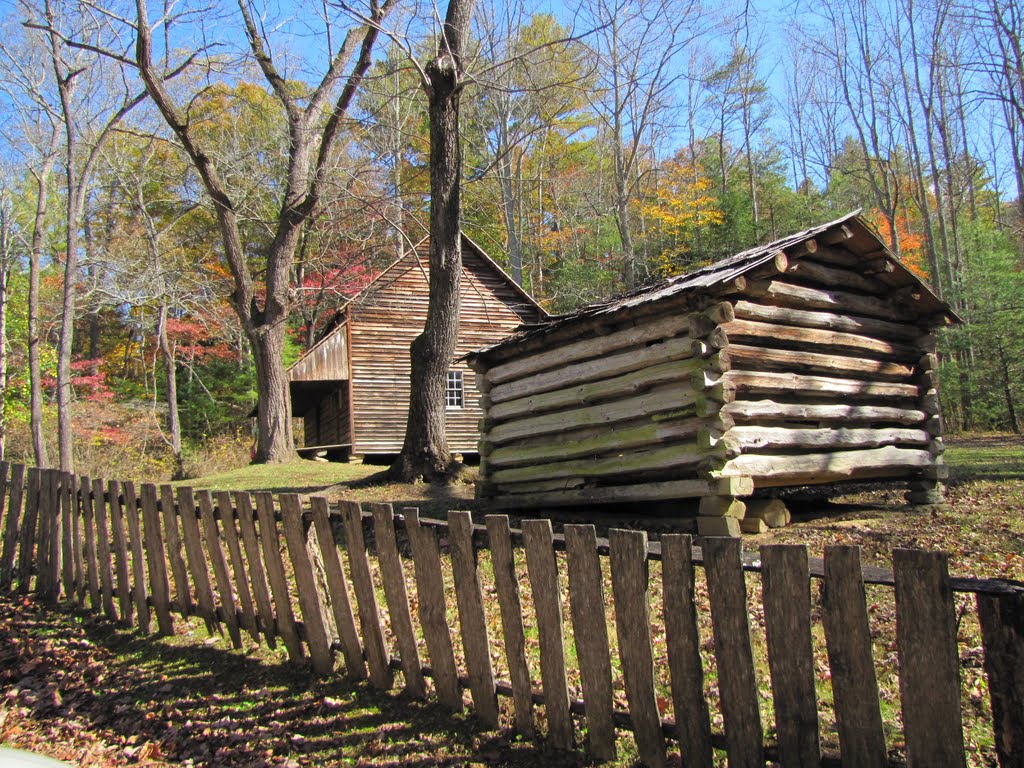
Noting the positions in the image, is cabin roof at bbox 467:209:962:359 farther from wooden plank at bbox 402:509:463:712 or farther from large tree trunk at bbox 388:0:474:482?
wooden plank at bbox 402:509:463:712

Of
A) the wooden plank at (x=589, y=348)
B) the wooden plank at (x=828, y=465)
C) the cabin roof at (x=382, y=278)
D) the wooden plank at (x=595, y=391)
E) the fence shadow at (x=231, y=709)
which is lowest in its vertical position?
the fence shadow at (x=231, y=709)

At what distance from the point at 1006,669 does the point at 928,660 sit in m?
0.25

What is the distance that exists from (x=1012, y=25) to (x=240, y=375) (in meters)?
29.8

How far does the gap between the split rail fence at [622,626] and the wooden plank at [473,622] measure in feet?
0.03

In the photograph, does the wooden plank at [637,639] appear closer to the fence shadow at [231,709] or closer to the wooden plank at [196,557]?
the fence shadow at [231,709]

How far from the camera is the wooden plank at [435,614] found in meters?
4.39

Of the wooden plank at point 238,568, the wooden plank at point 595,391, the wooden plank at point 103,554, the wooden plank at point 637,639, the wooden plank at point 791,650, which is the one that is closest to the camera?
the wooden plank at point 791,650

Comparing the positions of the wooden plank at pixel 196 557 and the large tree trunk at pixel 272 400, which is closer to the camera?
the wooden plank at pixel 196 557

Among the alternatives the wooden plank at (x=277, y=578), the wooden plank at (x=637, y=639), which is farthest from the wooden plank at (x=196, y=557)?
the wooden plank at (x=637, y=639)

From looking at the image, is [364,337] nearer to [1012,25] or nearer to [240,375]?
[240,375]

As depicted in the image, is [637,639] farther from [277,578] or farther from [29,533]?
[29,533]

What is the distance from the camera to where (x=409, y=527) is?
461cm

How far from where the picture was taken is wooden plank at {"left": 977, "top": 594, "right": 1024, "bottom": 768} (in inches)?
103

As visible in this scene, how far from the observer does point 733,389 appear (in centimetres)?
785
